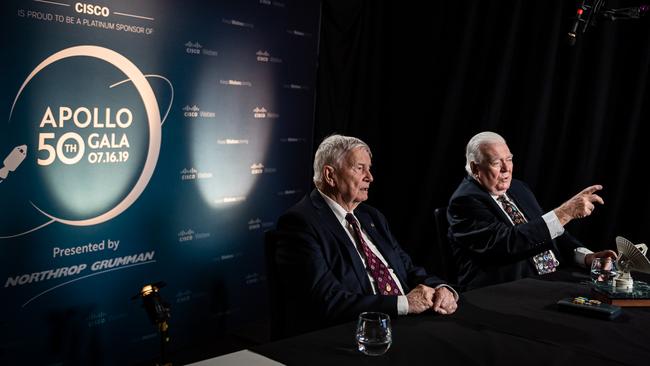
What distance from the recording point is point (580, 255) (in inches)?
134

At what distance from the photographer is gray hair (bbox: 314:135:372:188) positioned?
285 centimetres

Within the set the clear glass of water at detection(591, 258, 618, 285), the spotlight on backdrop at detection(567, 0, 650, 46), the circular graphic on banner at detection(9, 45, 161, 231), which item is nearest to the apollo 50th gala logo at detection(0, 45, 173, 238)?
the circular graphic on banner at detection(9, 45, 161, 231)

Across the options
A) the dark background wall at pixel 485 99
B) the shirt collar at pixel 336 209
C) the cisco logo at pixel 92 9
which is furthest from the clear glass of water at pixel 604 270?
the cisco logo at pixel 92 9

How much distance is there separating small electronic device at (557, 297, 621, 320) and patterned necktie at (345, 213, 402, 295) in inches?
25.8

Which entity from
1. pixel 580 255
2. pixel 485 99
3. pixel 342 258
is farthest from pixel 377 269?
pixel 485 99

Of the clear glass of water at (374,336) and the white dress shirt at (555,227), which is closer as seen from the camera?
the clear glass of water at (374,336)

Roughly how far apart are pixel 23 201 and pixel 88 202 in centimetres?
37

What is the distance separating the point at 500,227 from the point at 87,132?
2.29m

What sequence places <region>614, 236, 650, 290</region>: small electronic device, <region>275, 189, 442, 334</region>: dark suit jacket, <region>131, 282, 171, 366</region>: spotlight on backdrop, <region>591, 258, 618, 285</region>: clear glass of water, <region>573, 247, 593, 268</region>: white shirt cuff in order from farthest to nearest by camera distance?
<region>573, 247, 593, 268</region>: white shirt cuff, <region>131, 282, 171, 366</region>: spotlight on backdrop, <region>591, 258, 618, 285</region>: clear glass of water, <region>614, 236, 650, 290</region>: small electronic device, <region>275, 189, 442, 334</region>: dark suit jacket

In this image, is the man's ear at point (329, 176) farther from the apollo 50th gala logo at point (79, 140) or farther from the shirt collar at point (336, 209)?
the apollo 50th gala logo at point (79, 140)

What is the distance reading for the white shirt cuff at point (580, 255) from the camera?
339cm

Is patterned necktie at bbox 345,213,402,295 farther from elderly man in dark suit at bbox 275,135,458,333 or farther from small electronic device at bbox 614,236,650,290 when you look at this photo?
small electronic device at bbox 614,236,650,290

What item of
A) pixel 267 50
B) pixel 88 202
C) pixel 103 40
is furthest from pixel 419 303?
pixel 267 50

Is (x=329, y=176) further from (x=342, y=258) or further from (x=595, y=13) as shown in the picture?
(x=595, y=13)
